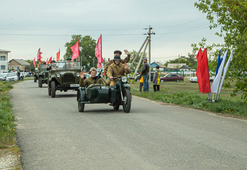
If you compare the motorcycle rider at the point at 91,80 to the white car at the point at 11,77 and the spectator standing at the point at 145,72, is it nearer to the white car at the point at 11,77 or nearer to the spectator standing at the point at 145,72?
the spectator standing at the point at 145,72

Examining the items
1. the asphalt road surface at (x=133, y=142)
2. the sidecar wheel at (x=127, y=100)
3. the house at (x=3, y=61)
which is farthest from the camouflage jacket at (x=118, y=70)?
the house at (x=3, y=61)

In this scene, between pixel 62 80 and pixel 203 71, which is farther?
pixel 62 80

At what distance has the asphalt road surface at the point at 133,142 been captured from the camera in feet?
17.6

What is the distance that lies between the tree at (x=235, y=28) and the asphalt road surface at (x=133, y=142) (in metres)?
2.32

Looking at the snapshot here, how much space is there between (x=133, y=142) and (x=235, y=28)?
6.92 meters

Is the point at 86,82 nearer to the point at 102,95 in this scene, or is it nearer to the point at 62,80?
the point at 102,95

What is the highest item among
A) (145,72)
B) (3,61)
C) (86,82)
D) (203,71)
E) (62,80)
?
(3,61)

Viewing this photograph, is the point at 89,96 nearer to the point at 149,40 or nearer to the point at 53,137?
the point at 53,137

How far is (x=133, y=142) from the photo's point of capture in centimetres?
680

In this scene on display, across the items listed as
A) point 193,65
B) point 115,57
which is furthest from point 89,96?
point 193,65

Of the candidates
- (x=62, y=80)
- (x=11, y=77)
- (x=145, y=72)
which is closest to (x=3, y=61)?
(x=11, y=77)

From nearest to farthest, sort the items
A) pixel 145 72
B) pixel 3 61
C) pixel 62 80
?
pixel 62 80, pixel 145 72, pixel 3 61

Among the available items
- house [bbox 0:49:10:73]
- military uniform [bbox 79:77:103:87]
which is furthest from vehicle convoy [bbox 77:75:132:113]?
house [bbox 0:49:10:73]

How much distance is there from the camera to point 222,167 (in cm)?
502
